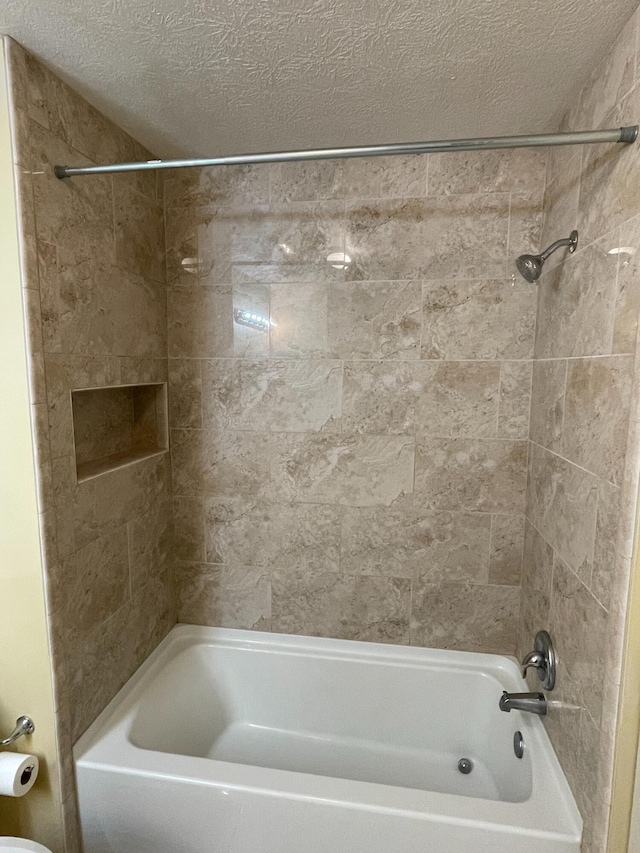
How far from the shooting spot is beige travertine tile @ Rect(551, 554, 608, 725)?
3.67 ft

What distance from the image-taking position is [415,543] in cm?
188

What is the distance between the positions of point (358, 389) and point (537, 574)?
2.95 feet

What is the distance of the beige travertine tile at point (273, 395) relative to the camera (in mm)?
1867

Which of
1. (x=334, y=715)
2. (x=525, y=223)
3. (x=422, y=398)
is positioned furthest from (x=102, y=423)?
(x=525, y=223)

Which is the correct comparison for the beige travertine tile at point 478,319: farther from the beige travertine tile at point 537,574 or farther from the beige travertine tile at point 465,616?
the beige travertine tile at point 465,616

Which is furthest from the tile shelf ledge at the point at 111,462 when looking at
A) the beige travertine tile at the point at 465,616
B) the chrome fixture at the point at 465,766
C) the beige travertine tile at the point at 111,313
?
the chrome fixture at the point at 465,766

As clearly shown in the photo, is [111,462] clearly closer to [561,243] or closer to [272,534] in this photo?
[272,534]

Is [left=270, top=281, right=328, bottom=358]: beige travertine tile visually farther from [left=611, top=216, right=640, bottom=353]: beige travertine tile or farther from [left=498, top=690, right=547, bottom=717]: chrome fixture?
[left=498, top=690, right=547, bottom=717]: chrome fixture

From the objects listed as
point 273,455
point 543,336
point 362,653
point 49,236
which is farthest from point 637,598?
point 49,236

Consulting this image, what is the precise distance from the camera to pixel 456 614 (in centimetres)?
189

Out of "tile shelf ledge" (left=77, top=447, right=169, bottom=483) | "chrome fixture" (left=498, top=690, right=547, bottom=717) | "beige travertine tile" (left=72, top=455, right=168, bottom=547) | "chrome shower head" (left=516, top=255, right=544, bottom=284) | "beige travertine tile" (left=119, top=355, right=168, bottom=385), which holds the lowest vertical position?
"chrome fixture" (left=498, top=690, right=547, bottom=717)

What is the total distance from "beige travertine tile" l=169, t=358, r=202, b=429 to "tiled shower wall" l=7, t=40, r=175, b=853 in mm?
87

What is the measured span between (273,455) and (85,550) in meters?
0.76

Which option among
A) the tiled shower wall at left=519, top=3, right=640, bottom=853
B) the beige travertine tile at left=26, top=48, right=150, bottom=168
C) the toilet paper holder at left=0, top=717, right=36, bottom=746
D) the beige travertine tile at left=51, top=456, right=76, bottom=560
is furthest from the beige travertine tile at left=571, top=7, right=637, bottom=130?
the toilet paper holder at left=0, top=717, right=36, bottom=746
